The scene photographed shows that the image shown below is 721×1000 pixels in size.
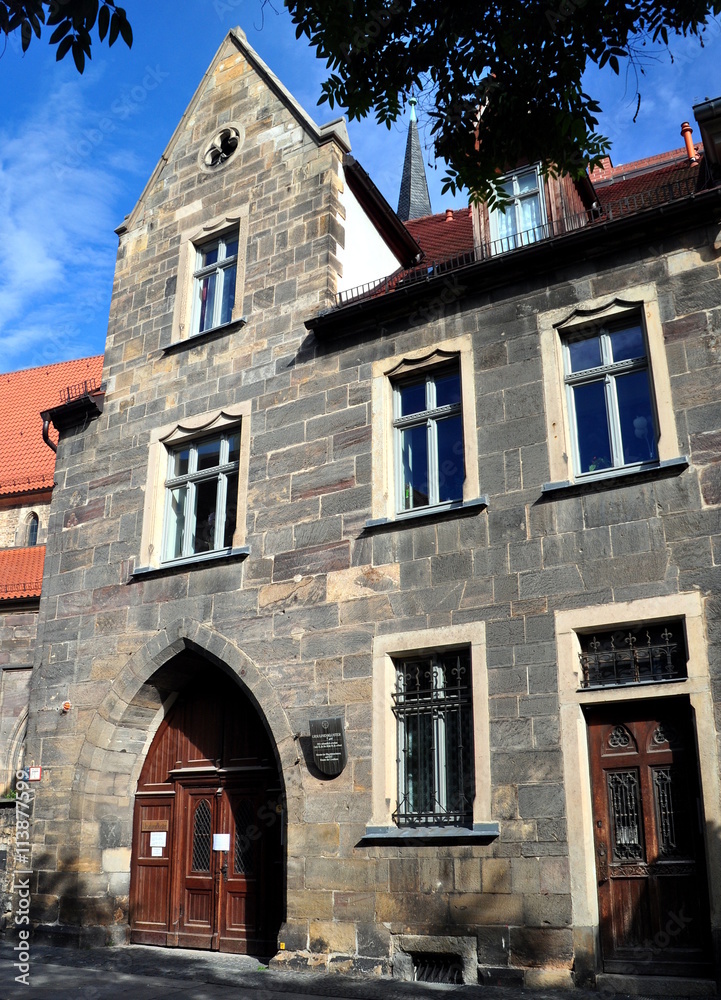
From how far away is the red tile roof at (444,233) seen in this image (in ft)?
46.9

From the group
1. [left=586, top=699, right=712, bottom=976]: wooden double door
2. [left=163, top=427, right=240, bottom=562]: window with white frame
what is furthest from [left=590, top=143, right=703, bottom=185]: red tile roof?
[left=586, top=699, right=712, bottom=976]: wooden double door

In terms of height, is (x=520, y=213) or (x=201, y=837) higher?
(x=520, y=213)

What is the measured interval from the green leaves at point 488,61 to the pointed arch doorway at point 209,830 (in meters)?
7.23

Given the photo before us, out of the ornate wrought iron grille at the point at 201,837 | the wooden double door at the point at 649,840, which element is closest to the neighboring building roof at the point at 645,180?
the wooden double door at the point at 649,840

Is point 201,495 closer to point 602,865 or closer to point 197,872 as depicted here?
point 197,872

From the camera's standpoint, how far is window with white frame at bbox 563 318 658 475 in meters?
9.51

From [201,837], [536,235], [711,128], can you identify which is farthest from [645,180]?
[201,837]

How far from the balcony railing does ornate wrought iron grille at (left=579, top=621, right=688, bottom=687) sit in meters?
4.00

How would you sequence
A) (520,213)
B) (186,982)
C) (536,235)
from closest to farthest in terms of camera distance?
1. (186,982)
2. (536,235)
3. (520,213)

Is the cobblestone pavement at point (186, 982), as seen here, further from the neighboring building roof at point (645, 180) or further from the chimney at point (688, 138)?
the chimney at point (688, 138)

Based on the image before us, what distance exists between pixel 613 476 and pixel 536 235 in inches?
139

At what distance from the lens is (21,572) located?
68.5 feet

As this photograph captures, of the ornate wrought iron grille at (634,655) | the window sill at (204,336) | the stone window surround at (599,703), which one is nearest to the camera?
the stone window surround at (599,703)

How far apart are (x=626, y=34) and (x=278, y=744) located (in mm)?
7405
